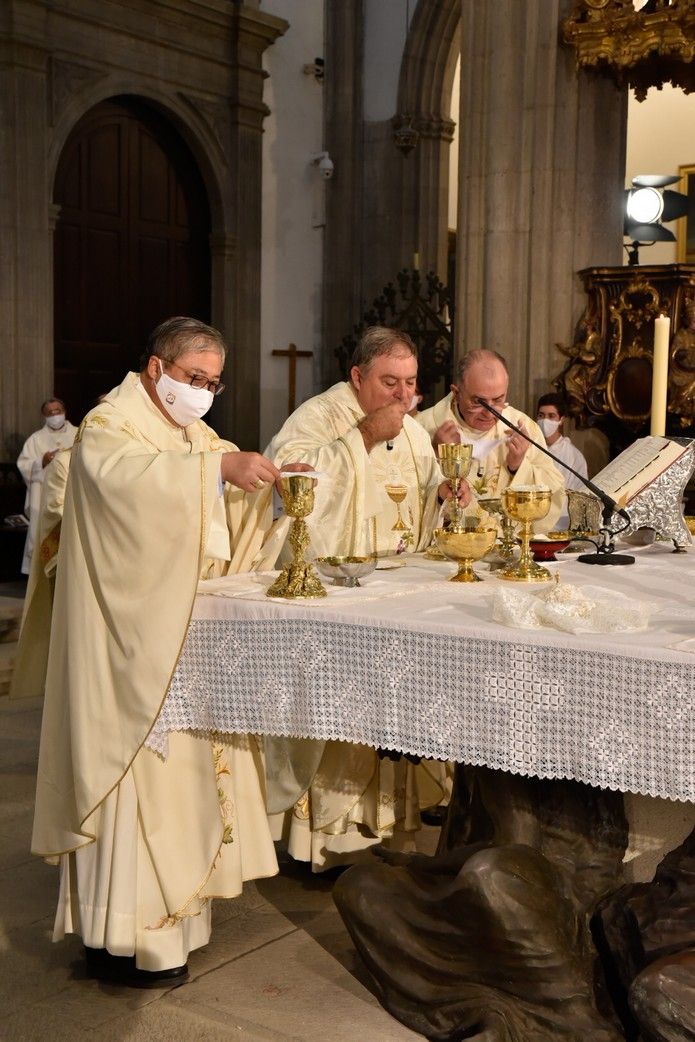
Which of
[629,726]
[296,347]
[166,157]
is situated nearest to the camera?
[629,726]

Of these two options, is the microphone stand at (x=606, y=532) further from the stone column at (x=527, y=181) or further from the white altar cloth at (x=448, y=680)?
the stone column at (x=527, y=181)

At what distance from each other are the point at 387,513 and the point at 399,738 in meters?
1.46

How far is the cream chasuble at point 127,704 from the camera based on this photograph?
3039 mm

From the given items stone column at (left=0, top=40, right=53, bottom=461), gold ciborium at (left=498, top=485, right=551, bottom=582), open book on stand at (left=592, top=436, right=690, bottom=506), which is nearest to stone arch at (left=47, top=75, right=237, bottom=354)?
stone column at (left=0, top=40, right=53, bottom=461)

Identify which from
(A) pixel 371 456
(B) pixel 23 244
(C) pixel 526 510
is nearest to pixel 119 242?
(B) pixel 23 244

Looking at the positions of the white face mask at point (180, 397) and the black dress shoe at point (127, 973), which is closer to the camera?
the black dress shoe at point (127, 973)

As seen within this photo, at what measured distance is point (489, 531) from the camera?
3.38 m

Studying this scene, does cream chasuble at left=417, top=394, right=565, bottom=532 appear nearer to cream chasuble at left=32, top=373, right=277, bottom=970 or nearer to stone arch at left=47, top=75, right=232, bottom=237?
cream chasuble at left=32, top=373, right=277, bottom=970

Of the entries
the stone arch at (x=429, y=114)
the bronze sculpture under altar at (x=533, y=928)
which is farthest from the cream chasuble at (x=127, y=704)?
the stone arch at (x=429, y=114)

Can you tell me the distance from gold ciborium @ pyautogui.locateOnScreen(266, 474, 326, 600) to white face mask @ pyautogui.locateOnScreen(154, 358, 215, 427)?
1.16 ft

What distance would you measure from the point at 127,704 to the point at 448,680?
78 cm

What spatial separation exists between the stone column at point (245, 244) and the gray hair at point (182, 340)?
10.0 m

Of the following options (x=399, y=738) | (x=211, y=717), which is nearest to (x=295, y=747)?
(x=211, y=717)

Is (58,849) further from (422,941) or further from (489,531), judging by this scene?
(489,531)
